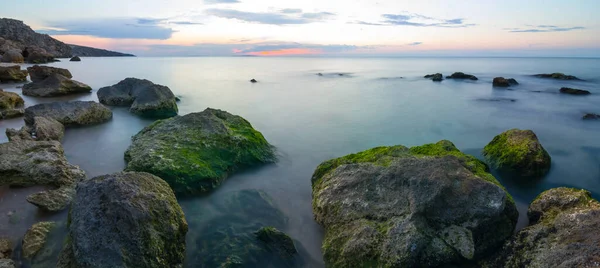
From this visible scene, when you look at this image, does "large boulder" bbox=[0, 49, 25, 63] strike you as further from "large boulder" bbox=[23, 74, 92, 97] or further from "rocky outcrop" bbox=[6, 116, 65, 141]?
"rocky outcrop" bbox=[6, 116, 65, 141]

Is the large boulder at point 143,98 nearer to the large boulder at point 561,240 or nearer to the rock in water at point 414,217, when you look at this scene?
the rock in water at point 414,217

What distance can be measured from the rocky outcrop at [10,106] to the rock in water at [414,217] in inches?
466

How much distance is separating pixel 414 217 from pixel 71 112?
10836mm

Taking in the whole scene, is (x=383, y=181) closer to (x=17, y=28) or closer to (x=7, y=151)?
(x=7, y=151)

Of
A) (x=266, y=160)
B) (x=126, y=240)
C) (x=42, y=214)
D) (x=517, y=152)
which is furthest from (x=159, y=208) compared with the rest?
(x=517, y=152)

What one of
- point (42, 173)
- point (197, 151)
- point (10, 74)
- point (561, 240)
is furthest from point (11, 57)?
point (561, 240)

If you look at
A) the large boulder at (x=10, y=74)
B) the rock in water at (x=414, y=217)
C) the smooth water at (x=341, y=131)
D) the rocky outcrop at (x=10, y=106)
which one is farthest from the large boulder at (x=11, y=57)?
the rock in water at (x=414, y=217)

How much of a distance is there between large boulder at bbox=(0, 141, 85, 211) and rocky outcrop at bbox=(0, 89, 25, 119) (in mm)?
6295

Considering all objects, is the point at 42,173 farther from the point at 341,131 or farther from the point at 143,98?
the point at 341,131

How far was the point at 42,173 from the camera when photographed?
19.8 ft

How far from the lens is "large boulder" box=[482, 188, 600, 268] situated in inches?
137

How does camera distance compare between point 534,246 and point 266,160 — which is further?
point 266,160

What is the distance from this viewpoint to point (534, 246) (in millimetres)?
4016

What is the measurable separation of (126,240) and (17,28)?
8939 centimetres
